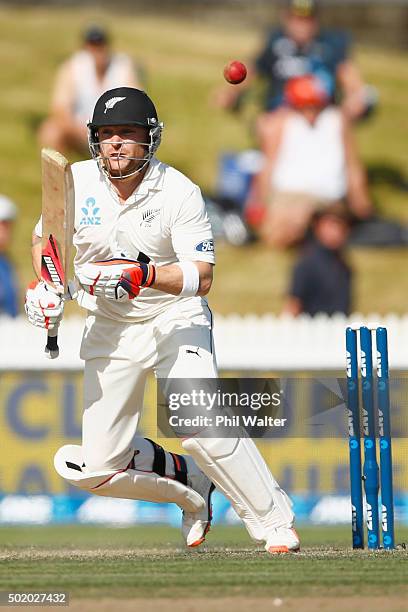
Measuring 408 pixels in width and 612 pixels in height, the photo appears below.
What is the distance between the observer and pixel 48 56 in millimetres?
17469

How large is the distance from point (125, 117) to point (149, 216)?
39 centimetres

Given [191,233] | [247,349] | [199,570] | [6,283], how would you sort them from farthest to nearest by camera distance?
[6,283] → [247,349] → [191,233] → [199,570]

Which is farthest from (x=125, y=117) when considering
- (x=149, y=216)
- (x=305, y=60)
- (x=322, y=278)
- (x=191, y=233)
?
(x=305, y=60)

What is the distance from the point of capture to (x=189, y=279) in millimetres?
5023

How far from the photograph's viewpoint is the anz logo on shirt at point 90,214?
5.22 meters

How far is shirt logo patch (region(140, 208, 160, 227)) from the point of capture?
17.0 ft

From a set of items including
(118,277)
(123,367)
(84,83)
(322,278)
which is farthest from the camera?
(84,83)

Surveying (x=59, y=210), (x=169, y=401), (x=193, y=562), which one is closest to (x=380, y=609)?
(x=193, y=562)

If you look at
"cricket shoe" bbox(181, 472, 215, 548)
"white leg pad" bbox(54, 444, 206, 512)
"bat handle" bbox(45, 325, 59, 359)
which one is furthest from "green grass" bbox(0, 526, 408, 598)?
"bat handle" bbox(45, 325, 59, 359)

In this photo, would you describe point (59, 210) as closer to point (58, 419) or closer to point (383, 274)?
point (58, 419)

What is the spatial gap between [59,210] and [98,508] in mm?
2939

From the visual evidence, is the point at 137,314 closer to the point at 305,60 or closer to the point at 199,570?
the point at 199,570

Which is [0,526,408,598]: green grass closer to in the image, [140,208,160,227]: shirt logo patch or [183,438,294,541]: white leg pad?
[183,438,294,541]: white leg pad

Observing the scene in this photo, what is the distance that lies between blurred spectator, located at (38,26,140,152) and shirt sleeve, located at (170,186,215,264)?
7.16m
